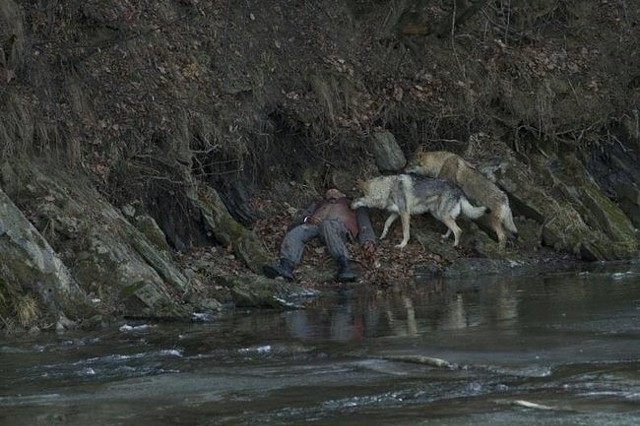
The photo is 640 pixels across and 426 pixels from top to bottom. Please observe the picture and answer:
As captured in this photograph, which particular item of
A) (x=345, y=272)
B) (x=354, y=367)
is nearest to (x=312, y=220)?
(x=345, y=272)

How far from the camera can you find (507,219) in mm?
21203

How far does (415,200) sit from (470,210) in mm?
1035

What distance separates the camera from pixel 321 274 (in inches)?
733

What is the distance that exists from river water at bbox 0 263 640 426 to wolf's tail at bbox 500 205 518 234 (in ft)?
18.1

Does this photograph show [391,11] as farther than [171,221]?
Yes

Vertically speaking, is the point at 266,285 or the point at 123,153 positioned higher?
the point at 123,153

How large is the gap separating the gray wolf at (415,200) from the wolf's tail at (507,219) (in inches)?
14.0

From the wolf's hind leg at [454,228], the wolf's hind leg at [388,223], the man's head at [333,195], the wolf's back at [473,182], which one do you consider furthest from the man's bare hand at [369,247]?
the wolf's back at [473,182]

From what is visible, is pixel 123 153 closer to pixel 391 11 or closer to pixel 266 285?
pixel 266 285

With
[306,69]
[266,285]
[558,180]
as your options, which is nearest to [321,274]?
[266,285]

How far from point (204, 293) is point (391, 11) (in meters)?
10.0

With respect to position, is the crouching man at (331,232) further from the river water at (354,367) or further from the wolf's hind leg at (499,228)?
the river water at (354,367)

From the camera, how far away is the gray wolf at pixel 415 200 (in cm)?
2078

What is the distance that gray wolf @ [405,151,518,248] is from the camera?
21.1 metres
